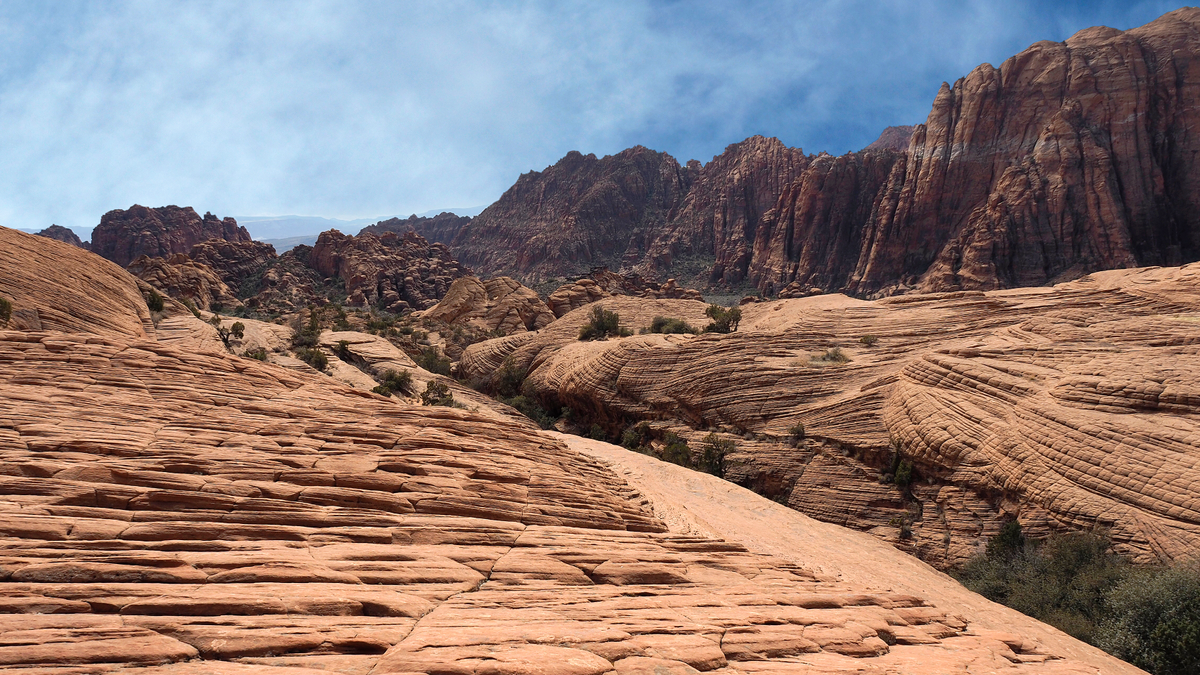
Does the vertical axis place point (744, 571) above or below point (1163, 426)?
below

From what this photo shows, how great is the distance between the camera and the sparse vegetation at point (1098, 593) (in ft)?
36.8

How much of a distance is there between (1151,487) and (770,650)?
14.7 m

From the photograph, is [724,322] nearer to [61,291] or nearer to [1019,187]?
[61,291]

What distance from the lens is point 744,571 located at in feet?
33.4

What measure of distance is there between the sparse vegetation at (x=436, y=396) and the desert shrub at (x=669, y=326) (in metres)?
18.8

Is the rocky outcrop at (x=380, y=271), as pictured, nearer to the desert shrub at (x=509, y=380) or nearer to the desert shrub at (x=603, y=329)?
the desert shrub at (x=509, y=380)

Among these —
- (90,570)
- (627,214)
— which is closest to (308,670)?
(90,570)

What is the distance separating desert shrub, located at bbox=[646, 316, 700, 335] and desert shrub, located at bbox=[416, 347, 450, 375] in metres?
16.2

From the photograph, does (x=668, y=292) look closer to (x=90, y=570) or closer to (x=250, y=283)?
(x=250, y=283)

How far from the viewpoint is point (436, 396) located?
94.5ft

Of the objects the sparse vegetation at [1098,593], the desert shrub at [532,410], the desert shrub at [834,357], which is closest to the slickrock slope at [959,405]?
the desert shrub at [834,357]

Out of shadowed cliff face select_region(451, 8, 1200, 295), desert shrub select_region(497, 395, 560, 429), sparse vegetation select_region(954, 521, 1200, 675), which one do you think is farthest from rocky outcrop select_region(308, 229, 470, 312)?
sparse vegetation select_region(954, 521, 1200, 675)

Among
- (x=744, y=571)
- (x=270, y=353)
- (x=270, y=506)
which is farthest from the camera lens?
(x=270, y=353)

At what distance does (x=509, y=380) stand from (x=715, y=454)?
18942mm
